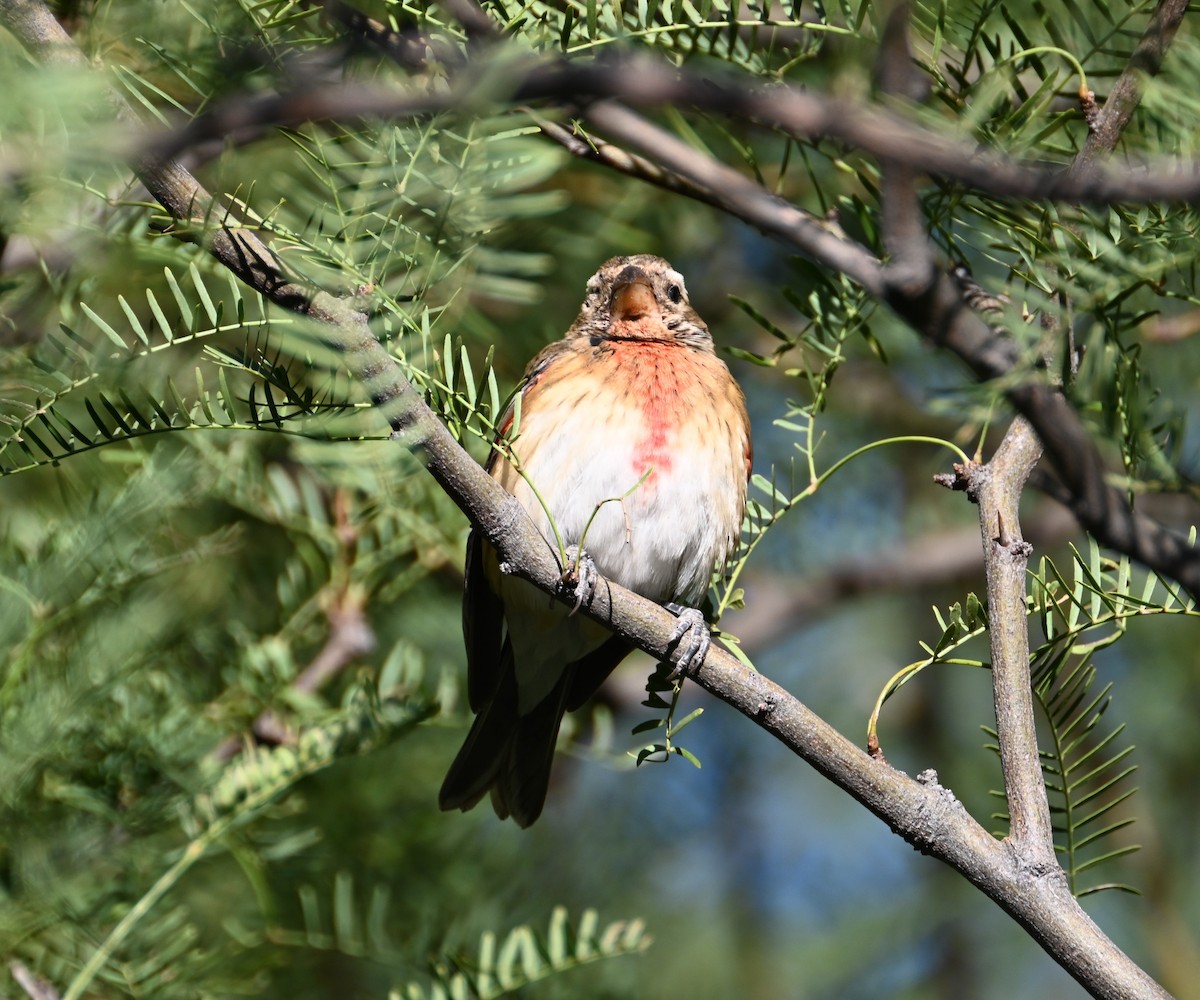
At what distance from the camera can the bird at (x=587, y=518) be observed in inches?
142

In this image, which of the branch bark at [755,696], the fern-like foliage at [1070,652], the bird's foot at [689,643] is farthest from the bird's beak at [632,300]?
the fern-like foliage at [1070,652]

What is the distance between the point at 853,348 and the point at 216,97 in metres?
3.62

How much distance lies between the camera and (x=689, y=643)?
96.2 inches

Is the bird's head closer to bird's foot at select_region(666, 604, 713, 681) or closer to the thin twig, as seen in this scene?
bird's foot at select_region(666, 604, 713, 681)

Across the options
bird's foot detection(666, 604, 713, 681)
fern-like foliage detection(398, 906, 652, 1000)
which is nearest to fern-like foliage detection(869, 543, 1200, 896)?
bird's foot detection(666, 604, 713, 681)

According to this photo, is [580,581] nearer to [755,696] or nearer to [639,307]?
[755,696]

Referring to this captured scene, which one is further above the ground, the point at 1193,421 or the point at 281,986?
the point at 1193,421

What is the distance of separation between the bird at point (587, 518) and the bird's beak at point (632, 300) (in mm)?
74

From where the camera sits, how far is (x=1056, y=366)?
91.4 inches

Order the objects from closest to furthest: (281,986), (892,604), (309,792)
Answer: (281,986) < (309,792) < (892,604)

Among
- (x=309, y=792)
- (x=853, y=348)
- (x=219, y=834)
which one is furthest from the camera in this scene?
(x=853, y=348)

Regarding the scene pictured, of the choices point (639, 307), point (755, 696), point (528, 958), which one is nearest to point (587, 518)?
point (639, 307)

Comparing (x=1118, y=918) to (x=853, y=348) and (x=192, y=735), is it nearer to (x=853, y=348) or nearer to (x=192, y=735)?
(x=853, y=348)

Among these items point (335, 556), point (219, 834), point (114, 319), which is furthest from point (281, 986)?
point (114, 319)
